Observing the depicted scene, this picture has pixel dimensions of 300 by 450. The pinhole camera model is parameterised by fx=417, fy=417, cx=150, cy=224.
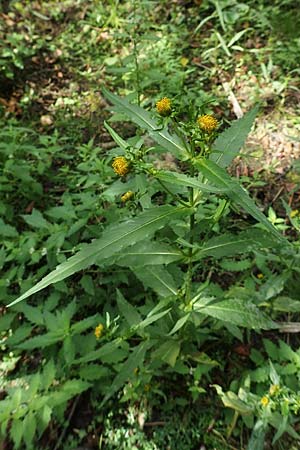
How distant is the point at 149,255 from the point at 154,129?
46 centimetres

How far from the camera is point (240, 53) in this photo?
369 centimetres

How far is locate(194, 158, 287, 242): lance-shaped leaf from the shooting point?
1081mm

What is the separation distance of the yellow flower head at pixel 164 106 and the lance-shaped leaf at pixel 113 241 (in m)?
0.30

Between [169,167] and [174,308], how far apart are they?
1240 millimetres

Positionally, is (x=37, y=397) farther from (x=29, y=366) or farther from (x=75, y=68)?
(x=75, y=68)

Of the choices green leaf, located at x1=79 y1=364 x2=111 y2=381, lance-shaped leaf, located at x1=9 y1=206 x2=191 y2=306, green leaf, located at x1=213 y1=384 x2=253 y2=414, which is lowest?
green leaf, located at x1=213 y1=384 x2=253 y2=414

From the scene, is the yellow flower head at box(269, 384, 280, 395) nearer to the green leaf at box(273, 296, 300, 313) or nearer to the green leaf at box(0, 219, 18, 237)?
the green leaf at box(273, 296, 300, 313)

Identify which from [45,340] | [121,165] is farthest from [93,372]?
[121,165]

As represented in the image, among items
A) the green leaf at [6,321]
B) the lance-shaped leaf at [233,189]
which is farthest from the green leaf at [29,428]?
the lance-shaped leaf at [233,189]

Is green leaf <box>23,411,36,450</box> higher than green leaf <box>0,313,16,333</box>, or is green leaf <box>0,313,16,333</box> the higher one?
green leaf <box>0,313,16,333</box>

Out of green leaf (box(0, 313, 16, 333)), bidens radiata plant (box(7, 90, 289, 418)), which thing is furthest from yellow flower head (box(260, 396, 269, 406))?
green leaf (box(0, 313, 16, 333))

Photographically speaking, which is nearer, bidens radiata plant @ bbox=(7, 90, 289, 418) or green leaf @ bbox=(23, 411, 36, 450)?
bidens radiata plant @ bbox=(7, 90, 289, 418)

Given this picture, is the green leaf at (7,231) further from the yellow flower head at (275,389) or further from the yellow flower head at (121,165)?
the yellow flower head at (275,389)

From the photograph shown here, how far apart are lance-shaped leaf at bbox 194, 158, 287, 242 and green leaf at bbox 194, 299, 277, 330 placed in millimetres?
539
